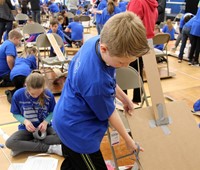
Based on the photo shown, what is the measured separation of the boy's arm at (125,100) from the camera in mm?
1502

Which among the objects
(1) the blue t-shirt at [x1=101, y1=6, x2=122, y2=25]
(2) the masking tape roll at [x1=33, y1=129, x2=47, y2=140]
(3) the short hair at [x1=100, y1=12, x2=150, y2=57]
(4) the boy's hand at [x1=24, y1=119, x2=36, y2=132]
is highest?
(3) the short hair at [x1=100, y1=12, x2=150, y2=57]

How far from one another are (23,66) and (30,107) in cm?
140

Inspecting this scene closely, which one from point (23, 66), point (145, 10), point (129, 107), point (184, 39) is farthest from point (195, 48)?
Result: point (129, 107)

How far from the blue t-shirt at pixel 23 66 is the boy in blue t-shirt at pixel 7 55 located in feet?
0.79

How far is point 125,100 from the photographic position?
157cm

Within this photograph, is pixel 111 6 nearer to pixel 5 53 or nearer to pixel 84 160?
pixel 5 53

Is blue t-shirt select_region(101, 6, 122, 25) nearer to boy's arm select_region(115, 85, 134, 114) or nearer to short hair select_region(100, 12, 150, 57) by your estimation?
boy's arm select_region(115, 85, 134, 114)

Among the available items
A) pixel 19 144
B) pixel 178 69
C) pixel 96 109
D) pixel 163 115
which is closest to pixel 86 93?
pixel 96 109

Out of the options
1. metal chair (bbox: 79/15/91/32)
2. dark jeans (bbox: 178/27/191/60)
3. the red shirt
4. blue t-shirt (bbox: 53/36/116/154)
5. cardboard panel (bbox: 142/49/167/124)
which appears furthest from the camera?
metal chair (bbox: 79/15/91/32)

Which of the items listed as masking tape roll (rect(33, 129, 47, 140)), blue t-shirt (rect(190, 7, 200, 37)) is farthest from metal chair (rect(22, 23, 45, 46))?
masking tape roll (rect(33, 129, 47, 140))

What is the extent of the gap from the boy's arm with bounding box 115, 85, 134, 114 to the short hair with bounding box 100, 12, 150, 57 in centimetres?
49

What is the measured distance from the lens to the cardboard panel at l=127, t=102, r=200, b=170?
165cm

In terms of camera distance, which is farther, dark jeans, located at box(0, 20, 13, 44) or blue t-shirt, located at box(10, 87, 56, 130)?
dark jeans, located at box(0, 20, 13, 44)

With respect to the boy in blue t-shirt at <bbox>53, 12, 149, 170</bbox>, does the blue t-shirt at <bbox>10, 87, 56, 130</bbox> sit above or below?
below
